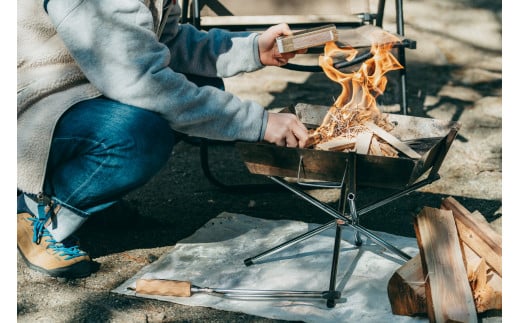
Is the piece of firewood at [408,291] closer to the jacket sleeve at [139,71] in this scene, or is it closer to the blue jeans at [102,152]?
the jacket sleeve at [139,71]

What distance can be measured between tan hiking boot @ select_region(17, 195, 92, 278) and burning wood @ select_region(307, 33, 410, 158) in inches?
41.8

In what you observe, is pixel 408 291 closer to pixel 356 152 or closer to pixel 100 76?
pixel 356 152

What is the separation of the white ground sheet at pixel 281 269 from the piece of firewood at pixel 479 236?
0.32 meters

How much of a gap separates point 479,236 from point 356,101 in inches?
30.1

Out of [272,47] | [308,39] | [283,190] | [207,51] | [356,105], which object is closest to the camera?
[308,39]

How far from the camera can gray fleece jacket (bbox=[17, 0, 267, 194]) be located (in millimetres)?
2260

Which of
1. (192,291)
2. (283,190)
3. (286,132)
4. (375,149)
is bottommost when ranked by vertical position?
(283,190)

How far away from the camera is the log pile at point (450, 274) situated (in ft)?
7.15

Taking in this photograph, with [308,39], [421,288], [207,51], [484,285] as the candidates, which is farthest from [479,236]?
[207,51]

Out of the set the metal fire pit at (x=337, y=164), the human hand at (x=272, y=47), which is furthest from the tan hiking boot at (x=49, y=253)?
the human hand at (x=272, y=47)

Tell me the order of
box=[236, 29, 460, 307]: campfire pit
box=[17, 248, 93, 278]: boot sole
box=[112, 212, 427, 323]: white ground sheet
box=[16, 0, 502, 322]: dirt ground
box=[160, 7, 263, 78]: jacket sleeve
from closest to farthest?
box=[236, 29, 460, 307]: campfire pit, box=[112, 212, 427, 323]: white ground sheet, box=[16, 0, 502, 322]: dirt ground, box=[17, 248, 93, 278]: boot sole, box=[160, 7, 263, 78]: jacket sleeve

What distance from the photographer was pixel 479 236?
7.90 feet

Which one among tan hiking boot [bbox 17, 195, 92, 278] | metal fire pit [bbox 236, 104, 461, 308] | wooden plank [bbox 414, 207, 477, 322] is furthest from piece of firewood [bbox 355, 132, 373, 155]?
tan hiking boot [bbox 17, 195, 92, 278]

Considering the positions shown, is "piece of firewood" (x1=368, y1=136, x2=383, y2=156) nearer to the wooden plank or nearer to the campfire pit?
the campfire pit
